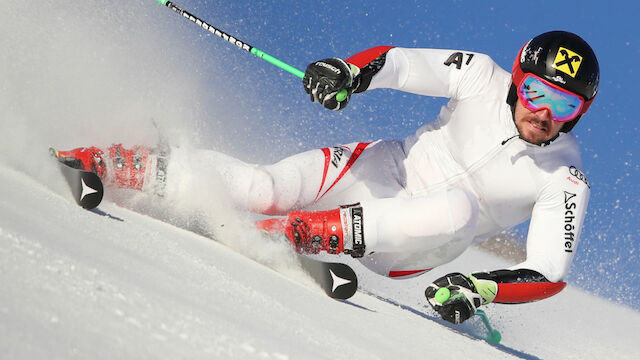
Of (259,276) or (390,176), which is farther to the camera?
(390,176)

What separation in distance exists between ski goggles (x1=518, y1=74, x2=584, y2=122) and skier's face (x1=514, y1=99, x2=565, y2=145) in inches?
1.0

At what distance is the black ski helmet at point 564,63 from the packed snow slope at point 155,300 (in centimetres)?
110

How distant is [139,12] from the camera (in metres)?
5.93

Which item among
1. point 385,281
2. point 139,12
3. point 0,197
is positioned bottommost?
point 385,281

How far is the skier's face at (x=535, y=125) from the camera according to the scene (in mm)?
3062

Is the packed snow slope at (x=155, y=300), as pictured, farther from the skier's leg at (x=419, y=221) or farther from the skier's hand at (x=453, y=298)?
the skier's leg at (x=419, y=221)

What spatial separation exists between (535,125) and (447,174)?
0.46 metres

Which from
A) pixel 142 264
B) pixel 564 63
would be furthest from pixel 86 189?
pixel 564 63

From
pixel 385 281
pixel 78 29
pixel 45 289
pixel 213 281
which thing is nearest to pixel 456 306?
pixel 213 281

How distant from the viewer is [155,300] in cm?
140

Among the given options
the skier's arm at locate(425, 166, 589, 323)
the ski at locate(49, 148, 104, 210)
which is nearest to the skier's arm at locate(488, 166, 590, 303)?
the skier's arm at locate(425, 166, 589, 323)

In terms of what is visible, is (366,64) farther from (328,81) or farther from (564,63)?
(564,63)

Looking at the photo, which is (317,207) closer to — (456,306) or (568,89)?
(456,306)

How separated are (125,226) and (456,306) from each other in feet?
3.95
